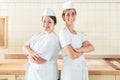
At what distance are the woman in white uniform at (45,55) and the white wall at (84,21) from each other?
0.57 m

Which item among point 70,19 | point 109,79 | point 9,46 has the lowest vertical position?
point 109,79

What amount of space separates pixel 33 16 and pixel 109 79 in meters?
0.91

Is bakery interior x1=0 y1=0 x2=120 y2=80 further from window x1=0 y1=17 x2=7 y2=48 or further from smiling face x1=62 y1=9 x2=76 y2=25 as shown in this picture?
smiling face x1=62 y1=9 x2=76 y2=25

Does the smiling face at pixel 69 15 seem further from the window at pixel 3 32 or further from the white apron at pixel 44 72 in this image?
the window at pixel 3 32

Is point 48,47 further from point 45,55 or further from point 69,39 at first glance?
point 69,39

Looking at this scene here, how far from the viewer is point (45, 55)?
61.9 inches

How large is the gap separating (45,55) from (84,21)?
0.72 metres

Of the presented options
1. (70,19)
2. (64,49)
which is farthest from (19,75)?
(70,19)

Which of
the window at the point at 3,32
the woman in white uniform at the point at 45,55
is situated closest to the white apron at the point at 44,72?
the woman in white uniform at the point at 45,55

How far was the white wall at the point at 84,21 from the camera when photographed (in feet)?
7.07

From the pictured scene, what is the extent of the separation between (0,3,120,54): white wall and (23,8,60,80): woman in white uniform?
0.57m

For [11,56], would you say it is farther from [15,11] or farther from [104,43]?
[104,43]

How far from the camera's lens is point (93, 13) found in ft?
7.09

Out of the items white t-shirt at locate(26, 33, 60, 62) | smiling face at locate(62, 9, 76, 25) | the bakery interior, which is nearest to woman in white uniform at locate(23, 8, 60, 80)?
white t-shirt at locate(26, 33, 60, 62)
